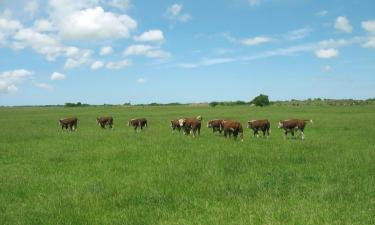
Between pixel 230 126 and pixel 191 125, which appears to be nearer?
pixel 230 126

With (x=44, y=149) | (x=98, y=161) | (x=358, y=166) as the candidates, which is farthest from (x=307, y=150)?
(x=44, y=149)

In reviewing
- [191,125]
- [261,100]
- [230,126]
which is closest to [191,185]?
[230,126]

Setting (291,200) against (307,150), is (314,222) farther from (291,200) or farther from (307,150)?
(307,150)

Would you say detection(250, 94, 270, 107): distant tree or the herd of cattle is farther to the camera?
detection(250, 94, 270, 107): distant tree

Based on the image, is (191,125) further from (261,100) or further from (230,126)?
(261,100)

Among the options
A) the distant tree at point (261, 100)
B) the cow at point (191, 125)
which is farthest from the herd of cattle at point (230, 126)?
the distant tree at point (261, 100)

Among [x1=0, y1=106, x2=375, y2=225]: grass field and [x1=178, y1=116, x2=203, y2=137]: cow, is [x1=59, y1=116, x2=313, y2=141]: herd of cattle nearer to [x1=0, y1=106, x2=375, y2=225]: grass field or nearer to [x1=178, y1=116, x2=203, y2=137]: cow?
[x1=178, y1=116, x2=203, y2=137]: cow

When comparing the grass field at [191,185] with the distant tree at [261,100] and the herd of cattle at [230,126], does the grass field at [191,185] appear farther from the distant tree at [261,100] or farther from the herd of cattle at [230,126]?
the distant tree at [261,100]

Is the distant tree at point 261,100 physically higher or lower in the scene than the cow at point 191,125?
higher

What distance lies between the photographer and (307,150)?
19891mm

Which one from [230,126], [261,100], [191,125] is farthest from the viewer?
[261,100]

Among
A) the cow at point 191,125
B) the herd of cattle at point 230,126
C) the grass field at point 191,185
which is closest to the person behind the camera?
the grass field at point 191,185

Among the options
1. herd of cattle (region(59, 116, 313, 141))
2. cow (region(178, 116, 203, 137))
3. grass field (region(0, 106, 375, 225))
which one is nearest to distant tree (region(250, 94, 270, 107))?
herd of cattle (region(59, 116, 313, 141))

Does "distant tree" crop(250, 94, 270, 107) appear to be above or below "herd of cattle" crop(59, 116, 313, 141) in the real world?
above
